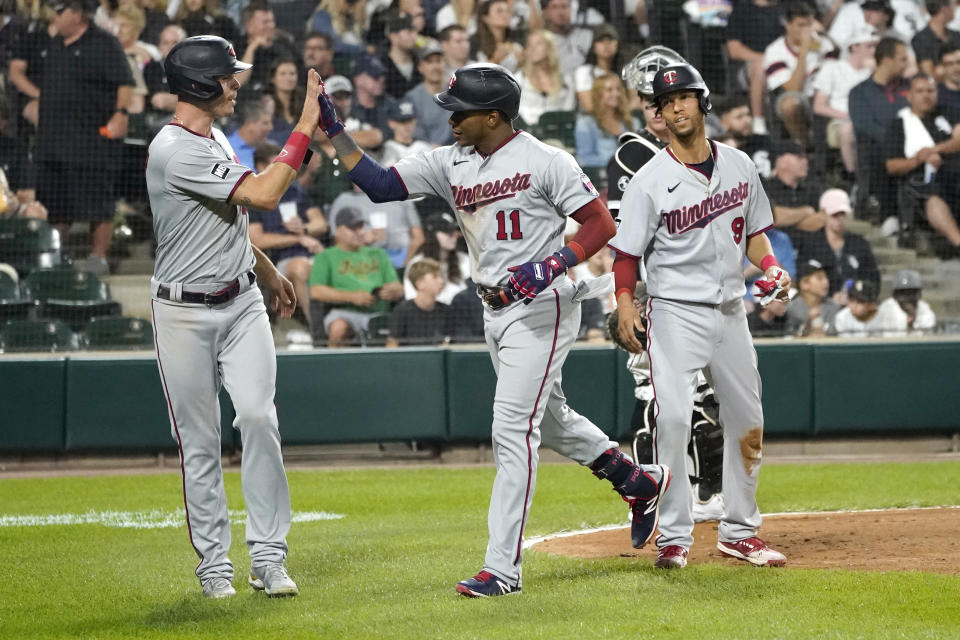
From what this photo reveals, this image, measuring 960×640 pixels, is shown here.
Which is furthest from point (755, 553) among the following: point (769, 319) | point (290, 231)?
point (290, 231)

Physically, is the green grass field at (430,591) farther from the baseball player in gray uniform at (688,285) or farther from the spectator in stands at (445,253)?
the spectator in stands at (445,253)

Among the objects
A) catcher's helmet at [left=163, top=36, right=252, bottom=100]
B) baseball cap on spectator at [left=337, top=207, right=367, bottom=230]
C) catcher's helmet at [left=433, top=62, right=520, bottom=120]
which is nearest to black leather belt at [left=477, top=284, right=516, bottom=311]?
catcher's helmet at [left=433, top=62, right=520, bottom=120]

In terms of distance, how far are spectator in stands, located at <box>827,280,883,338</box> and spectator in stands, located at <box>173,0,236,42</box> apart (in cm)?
585

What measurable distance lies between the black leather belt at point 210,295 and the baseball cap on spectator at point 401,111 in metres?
6.86

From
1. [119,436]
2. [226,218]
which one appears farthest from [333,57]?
[226,218]

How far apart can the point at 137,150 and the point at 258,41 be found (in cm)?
157

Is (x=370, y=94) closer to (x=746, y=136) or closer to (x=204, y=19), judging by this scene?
(x=204, y=19)

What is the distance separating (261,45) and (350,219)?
7.27 ft

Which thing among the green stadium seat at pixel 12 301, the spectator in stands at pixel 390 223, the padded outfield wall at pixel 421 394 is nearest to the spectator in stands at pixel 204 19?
the spectator in stands at pixel 390 223

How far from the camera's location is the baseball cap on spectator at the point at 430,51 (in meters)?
11.9

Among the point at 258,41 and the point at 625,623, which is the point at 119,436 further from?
the point at 625,623

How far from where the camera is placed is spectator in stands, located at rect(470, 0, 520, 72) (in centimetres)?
1206

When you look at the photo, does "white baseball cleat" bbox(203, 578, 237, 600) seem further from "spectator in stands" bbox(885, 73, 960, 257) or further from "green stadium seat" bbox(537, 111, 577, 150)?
"spectator in stands" bbox(885, 73, 960, 257)

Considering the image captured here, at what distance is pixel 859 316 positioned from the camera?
34.2 feet
